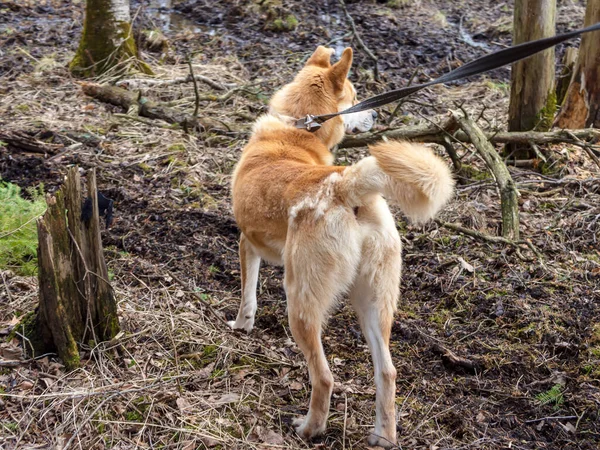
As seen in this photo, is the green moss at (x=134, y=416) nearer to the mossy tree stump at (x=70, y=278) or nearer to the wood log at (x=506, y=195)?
the mossy tree stump at (x=70, y=278)

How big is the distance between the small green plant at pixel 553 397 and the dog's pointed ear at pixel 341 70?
2623 mm

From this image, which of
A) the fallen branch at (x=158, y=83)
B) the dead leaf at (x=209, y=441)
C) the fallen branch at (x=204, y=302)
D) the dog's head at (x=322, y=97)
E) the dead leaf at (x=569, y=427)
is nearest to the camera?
the dead leaf at (x=209, y=441)

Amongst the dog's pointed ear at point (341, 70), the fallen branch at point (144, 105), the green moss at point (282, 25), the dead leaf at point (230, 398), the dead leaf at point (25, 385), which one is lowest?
the dead leaf at point (230, 398)

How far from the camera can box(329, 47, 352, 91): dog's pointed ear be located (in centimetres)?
474

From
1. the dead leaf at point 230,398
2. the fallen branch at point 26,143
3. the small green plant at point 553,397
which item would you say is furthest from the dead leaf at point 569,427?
the fallen branch at point 26,143

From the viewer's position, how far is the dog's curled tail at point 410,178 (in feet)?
9.73

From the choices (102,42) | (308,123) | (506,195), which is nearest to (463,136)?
(506,195)

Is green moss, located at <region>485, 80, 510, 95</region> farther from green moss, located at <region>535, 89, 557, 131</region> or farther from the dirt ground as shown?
green moss, located at <region>535, 89, 557, 131</region>

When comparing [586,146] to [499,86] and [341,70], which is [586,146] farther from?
[499,86]

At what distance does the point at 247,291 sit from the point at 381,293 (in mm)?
1396

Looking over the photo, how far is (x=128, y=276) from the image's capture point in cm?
473

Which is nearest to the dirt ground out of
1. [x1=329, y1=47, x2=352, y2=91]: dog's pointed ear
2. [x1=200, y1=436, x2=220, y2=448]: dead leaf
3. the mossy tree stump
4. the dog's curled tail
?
[x1=200, y1=436, x2=220, y2=448]: dead leaf

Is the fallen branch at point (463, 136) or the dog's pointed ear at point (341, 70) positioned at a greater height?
the dog's pointed ear at point (341, 70)

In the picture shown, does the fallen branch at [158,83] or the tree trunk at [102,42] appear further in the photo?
the tree trunk at [102,42]
